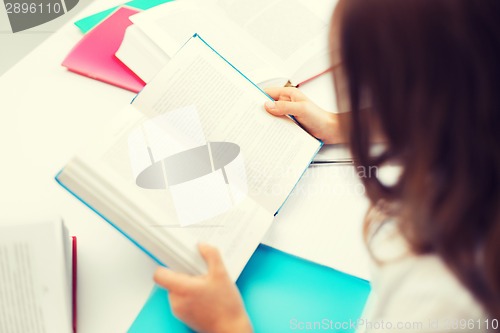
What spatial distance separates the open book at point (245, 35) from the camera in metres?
0.70

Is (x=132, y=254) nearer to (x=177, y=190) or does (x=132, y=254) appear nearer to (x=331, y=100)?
(x=177, y=190)

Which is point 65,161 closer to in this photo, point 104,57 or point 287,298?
point 104,57

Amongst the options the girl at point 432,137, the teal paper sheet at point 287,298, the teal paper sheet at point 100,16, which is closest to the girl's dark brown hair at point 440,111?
the girl at point 432,137

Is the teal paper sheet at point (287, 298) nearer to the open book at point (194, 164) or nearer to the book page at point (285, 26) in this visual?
the open book at point (194, 164)

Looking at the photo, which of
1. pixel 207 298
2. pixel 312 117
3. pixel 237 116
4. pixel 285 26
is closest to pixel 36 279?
pixel 207 298

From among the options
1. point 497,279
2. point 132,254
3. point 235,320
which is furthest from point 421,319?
point 132,254

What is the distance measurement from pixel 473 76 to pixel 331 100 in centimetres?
43

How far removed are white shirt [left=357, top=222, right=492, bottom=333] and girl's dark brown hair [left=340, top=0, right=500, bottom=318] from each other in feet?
0.07

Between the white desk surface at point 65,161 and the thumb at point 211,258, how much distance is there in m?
0.09

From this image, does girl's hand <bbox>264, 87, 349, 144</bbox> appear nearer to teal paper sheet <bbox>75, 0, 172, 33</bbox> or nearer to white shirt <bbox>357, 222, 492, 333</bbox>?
white shirt <bbox>357, 222, 492, 333</bbox>

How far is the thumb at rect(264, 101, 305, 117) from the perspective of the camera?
0.65m

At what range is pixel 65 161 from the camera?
2.11 feet

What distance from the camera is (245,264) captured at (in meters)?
0.54

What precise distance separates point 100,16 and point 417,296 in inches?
27.9
